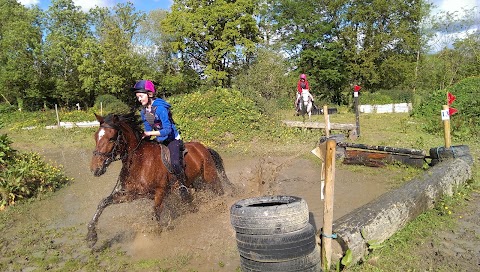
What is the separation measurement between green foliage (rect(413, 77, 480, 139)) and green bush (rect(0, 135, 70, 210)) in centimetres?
1244

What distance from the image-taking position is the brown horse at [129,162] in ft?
16.3

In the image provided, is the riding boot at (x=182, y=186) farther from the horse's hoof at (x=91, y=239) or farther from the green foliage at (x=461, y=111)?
the green foliage at (x=461, y=111)

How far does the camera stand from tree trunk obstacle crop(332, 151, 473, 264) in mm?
3900

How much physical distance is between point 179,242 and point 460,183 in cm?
519

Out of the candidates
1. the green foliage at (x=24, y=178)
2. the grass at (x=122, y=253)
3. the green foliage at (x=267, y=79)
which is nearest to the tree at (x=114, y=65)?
the green foliage at (x=267, y=79)

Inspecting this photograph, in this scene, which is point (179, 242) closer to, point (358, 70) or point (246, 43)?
point (246, 43)

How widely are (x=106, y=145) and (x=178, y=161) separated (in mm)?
1194

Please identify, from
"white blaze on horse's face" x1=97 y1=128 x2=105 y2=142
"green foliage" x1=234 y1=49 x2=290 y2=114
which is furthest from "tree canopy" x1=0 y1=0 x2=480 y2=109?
"white blaze on horse's face" x1=97 y1=128 x2=105 y2=142

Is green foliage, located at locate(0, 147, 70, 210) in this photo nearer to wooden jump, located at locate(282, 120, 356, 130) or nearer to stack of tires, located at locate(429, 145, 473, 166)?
stack of tires, located at locate(429, 145, 473, 166)

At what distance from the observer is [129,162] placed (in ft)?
17.6

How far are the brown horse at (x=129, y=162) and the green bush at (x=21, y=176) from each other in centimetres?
355

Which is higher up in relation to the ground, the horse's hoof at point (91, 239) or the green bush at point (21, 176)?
the green bush at point (21, 176)

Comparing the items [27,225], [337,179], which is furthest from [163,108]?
[337,179]

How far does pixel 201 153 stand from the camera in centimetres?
658
